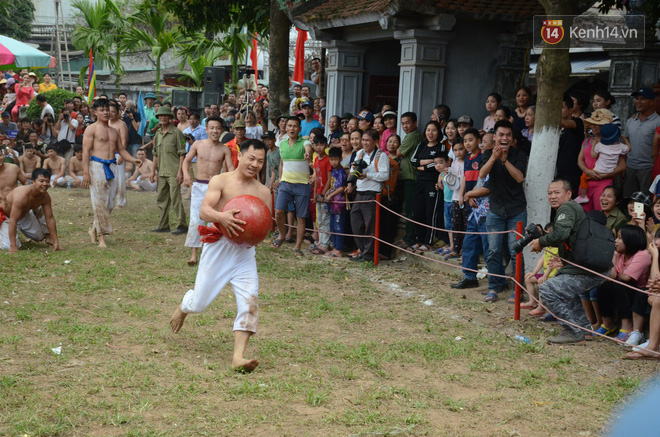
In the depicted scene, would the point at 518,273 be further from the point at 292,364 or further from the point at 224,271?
the point at 224,271

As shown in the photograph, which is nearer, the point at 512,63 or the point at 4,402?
the point at 4,402

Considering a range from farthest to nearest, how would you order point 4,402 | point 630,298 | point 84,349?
point 630,298
point 84,349
point 4,402

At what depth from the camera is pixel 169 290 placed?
361 inches

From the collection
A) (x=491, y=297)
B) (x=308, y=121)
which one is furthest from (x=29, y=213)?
(x=491, y=297)

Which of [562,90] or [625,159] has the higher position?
[562,90]

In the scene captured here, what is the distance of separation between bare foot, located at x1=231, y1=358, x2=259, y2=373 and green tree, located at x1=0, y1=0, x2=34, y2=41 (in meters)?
37.8

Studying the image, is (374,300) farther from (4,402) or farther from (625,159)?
(4,402)

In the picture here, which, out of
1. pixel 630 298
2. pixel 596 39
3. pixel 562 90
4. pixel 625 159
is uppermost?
pixel 596 39

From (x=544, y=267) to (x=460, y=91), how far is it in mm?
5466

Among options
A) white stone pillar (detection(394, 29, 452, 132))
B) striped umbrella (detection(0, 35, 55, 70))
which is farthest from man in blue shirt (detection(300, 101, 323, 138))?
striped umbrella (detection(0, 35, 55, 70))

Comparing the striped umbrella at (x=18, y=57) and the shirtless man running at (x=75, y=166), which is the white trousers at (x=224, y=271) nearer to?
the shirtless man running at (x=75, y=166)

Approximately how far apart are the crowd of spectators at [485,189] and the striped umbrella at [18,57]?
8.85 meters

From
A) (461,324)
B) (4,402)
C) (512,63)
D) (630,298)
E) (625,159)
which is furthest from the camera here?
(512,63)

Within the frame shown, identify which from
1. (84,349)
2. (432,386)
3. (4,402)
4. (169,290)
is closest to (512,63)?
(169,290)
